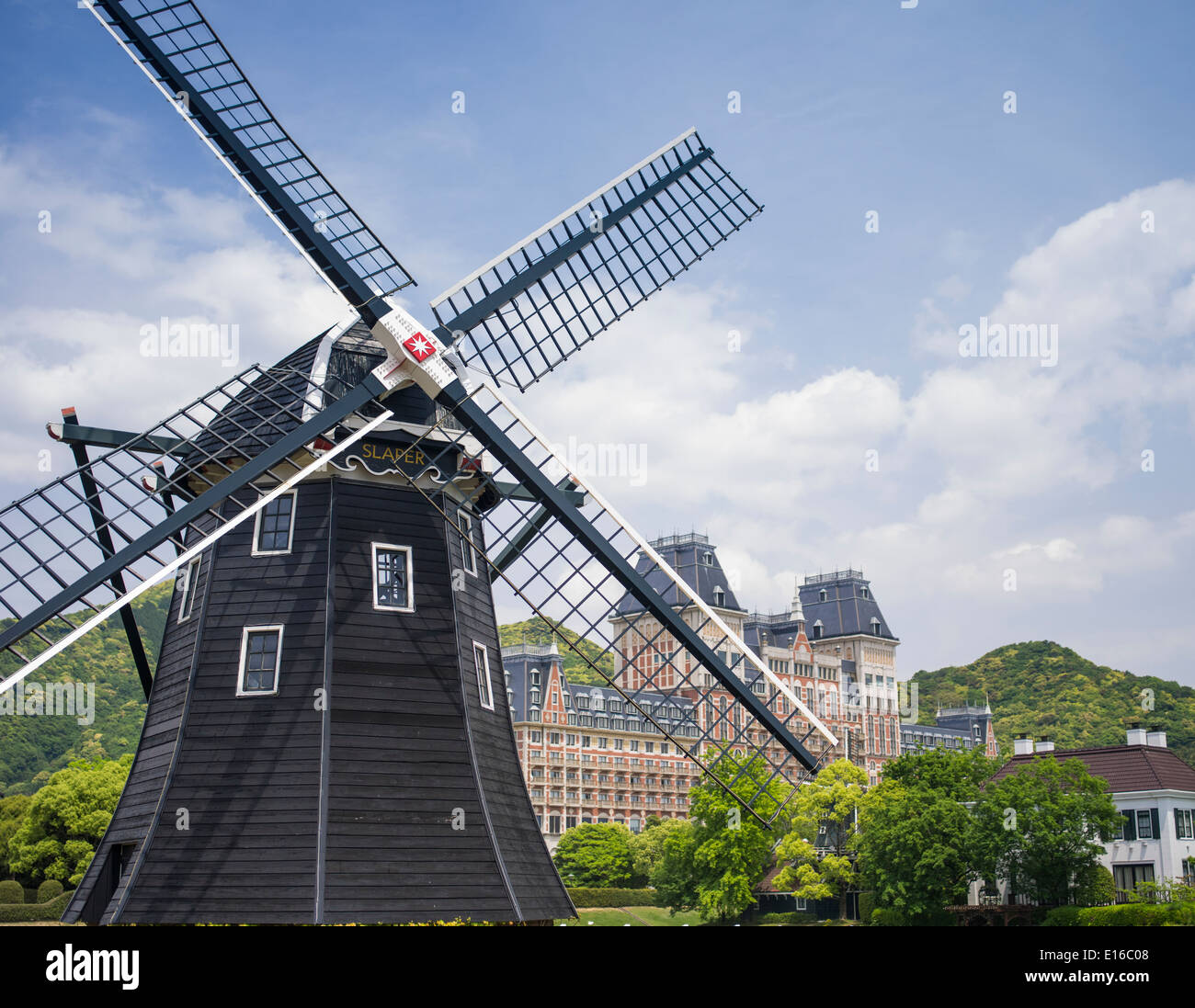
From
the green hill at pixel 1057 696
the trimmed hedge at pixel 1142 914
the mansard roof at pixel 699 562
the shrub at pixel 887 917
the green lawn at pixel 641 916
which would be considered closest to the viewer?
the trimmed hedge at pixel 1142 914

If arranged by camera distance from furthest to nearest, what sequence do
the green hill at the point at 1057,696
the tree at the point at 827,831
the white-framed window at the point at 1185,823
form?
the green hill at the point at 1057,696 → the tree at the point at 827,831 → the white-framed window at the point at 1185,823

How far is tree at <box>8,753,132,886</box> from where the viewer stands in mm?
46375

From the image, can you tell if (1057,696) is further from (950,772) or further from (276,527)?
(276,527)

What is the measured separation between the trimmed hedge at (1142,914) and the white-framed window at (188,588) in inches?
815

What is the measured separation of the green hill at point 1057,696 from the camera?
124m

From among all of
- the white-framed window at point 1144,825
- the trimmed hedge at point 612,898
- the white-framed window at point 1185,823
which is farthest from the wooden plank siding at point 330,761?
the trimmed hedge at point 612,898

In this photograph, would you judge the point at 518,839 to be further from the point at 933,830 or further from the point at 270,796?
the point at 933,830

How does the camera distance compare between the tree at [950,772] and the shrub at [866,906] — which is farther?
the shrub at [866,906]

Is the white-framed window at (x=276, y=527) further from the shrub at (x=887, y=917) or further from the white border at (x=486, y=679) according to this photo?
the shrub at (x=887, y=917)

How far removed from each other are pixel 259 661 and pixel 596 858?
63.7m

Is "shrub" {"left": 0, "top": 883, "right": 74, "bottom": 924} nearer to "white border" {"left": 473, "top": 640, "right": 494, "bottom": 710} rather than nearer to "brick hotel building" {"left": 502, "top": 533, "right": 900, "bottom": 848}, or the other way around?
"white border" {"left": 473, "top": 640, "right": 494, "bottom": 710}

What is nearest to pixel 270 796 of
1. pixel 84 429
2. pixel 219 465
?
pixel 219 465

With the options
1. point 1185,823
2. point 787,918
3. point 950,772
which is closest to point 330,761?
point 950,772

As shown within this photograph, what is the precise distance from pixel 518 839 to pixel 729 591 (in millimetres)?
96160
